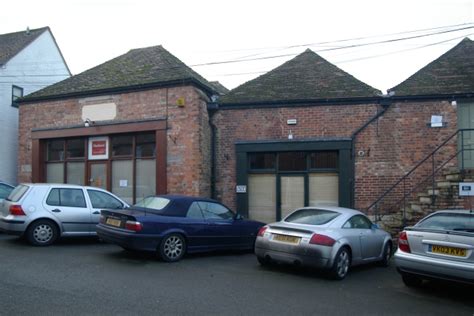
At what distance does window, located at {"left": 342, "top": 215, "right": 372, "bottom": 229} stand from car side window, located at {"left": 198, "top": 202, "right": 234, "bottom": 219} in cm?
291

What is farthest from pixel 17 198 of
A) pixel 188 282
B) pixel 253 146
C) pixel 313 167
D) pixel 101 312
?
pixel 313 167

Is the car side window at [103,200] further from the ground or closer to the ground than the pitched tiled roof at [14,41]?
closer to the ground

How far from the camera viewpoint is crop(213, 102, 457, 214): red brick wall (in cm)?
1350

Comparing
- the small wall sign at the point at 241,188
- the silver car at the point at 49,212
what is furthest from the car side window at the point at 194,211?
the small wall sign at the point at 241,188

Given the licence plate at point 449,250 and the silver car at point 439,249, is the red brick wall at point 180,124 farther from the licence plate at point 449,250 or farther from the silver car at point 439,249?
the licence plate at point 449,250

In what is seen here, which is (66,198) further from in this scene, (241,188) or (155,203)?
(241,188)

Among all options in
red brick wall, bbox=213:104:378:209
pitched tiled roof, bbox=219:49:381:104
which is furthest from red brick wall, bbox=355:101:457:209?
pitched tiled roof, bbox=219:49:381:104

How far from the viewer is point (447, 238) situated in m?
6.77

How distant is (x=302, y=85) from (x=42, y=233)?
30.8 ft

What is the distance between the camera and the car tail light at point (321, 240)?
26.2 ft

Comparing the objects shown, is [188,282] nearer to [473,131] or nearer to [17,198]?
[17,198]

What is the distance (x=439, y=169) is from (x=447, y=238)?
7072 millimetres

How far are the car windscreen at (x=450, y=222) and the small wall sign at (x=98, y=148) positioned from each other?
11283 millimetres

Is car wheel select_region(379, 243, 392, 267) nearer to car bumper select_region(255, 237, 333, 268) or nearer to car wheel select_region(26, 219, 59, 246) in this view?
car bumper select_region(255, 237, 333, 268)
